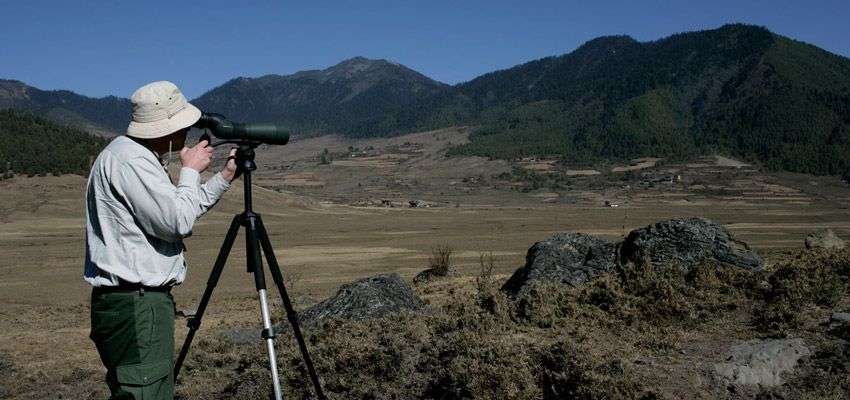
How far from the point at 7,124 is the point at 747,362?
1996 inches

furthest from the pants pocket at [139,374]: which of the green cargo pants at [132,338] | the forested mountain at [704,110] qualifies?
the forested mountain at [704,110]

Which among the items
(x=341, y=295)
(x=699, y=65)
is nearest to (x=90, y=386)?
(x=341, y=295)

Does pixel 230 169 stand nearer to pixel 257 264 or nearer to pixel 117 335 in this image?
pixel 257 264

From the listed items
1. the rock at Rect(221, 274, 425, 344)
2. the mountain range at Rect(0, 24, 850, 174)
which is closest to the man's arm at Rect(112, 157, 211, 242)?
the rock at Rect(221, 274, 425, 344)

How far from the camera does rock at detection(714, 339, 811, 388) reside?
4301mm

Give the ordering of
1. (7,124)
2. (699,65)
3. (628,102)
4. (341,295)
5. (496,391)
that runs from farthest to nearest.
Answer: (699,65), (628,102), (7,124), (341,295), (496,391)

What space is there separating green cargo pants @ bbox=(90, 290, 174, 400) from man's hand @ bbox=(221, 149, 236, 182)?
0.60 m

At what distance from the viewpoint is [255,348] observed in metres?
6.14

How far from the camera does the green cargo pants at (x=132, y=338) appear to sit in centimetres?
291

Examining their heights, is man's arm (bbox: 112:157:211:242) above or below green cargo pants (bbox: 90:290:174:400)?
above

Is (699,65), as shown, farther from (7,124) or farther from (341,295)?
(341,295)

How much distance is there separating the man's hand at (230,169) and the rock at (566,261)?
479 centimetres

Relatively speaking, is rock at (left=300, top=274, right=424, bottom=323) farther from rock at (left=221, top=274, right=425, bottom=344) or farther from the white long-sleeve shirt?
the white long-sleeve shirt

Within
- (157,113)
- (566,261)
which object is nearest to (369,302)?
(566,261)
